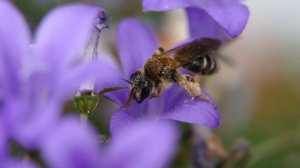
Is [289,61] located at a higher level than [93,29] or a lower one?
higher

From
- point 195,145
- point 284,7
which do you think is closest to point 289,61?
point 284,7

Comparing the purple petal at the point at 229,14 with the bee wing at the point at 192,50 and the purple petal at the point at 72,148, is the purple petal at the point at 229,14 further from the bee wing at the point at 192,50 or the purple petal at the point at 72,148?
the purple petal at the point at 72,148

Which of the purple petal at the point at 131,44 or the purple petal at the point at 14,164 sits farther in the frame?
the purple petal at the point at 131,44

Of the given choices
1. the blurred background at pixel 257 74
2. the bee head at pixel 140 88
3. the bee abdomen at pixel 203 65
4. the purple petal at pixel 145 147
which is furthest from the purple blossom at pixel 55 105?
the blurred background at pixel 257 74

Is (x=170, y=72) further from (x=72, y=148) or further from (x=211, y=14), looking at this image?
(x=72, y=148)

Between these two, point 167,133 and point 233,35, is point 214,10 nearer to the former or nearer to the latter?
point 233,35

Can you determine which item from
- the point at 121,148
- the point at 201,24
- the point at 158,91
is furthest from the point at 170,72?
the point at 121,148

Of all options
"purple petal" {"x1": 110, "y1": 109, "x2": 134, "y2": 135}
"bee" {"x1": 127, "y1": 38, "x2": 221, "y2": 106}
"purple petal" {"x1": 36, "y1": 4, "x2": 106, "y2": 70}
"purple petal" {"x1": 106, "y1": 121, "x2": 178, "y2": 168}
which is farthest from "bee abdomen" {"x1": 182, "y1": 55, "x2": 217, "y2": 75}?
"purple petal" {"x1": 106, "y1": 121, "x2": 178, "y2": 168}
